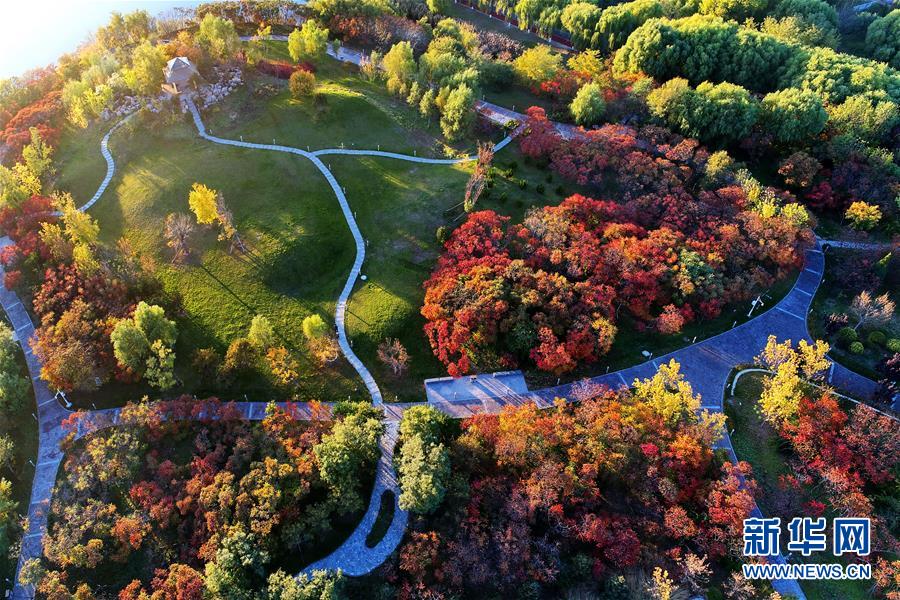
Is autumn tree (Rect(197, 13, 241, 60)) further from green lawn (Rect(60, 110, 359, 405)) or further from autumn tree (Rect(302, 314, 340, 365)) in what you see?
autumn tree (Rect(302, 314, 340, 365))

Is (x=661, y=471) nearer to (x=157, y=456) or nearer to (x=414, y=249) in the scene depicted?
(x=414, y=249)

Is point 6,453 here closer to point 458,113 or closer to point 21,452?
point 21,452

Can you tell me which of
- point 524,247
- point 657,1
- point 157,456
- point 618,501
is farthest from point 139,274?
point 657,1

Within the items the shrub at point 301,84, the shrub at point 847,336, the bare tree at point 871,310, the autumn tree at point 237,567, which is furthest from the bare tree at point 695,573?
the shrub at point 301,84

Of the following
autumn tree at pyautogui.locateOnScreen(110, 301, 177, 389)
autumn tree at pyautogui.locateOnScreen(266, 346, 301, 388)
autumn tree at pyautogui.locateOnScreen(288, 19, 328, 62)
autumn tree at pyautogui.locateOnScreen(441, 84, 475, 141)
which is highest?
autumn tree at pyautogui.locateOnScreen(288, 19, 328, 62)

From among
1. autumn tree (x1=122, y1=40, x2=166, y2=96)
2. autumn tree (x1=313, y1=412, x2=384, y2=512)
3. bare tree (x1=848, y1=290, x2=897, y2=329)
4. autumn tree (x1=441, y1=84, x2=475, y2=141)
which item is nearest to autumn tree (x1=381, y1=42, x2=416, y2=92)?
autumn tree (x1=441, y1=84, x2=475, y2=141)
